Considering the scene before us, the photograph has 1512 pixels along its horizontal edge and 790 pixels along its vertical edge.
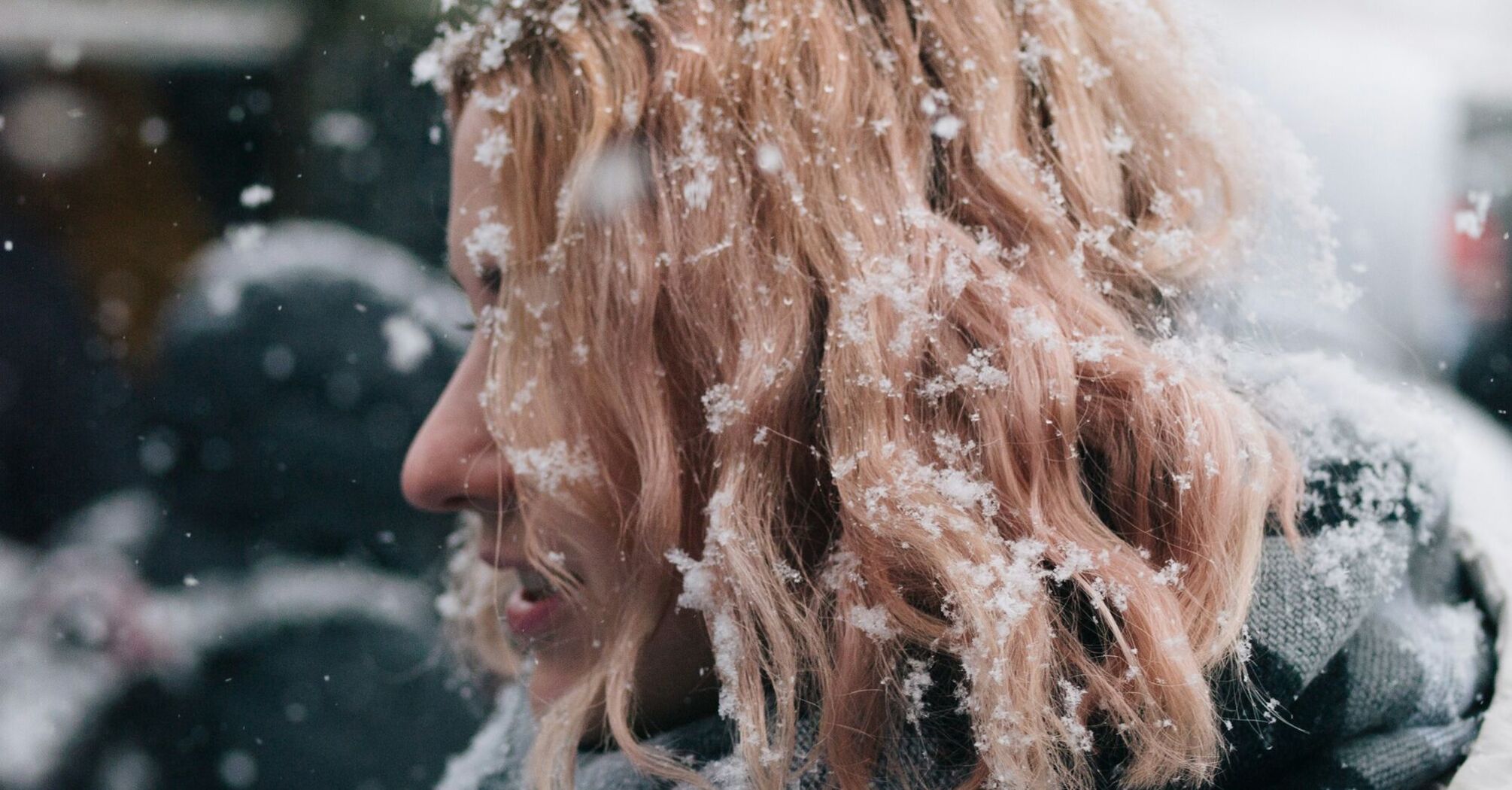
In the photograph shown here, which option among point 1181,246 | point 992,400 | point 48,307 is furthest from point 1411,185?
point 48,307

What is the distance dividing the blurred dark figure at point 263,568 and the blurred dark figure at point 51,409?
0.11ft

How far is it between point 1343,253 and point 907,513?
449 millimetres

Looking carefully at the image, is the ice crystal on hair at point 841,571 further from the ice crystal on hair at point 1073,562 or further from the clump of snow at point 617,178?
the clump of snow at point 617,178

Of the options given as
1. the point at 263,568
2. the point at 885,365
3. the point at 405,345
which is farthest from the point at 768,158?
the point at 263,568


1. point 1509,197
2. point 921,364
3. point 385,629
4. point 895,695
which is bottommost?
point 385,629

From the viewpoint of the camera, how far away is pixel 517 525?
707 mm

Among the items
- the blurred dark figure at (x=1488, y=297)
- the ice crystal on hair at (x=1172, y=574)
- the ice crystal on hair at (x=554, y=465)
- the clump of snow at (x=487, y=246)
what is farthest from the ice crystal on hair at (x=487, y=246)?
the blurred dark figure at (x=1488, y=297)

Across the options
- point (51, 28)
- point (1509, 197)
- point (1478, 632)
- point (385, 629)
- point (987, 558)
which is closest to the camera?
point (987, 558)

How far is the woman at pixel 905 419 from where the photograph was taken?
1.61ft

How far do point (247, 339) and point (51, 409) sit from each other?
23 centimetres

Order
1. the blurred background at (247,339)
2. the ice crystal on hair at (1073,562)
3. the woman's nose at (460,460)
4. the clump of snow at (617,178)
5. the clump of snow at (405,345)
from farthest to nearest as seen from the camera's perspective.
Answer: the clump of snow at (405,345), the blurred background at (247,339), the woman's nose at (460,460), the clump of snow at (617,178), the ice crystal on hair at (1073,562)

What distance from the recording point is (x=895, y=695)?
1.69ft

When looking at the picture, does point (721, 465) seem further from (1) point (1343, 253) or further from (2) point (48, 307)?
(2) point (48, 307)

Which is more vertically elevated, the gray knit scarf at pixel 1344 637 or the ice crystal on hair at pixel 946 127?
the ice crystal on hair at pixel 946 127
